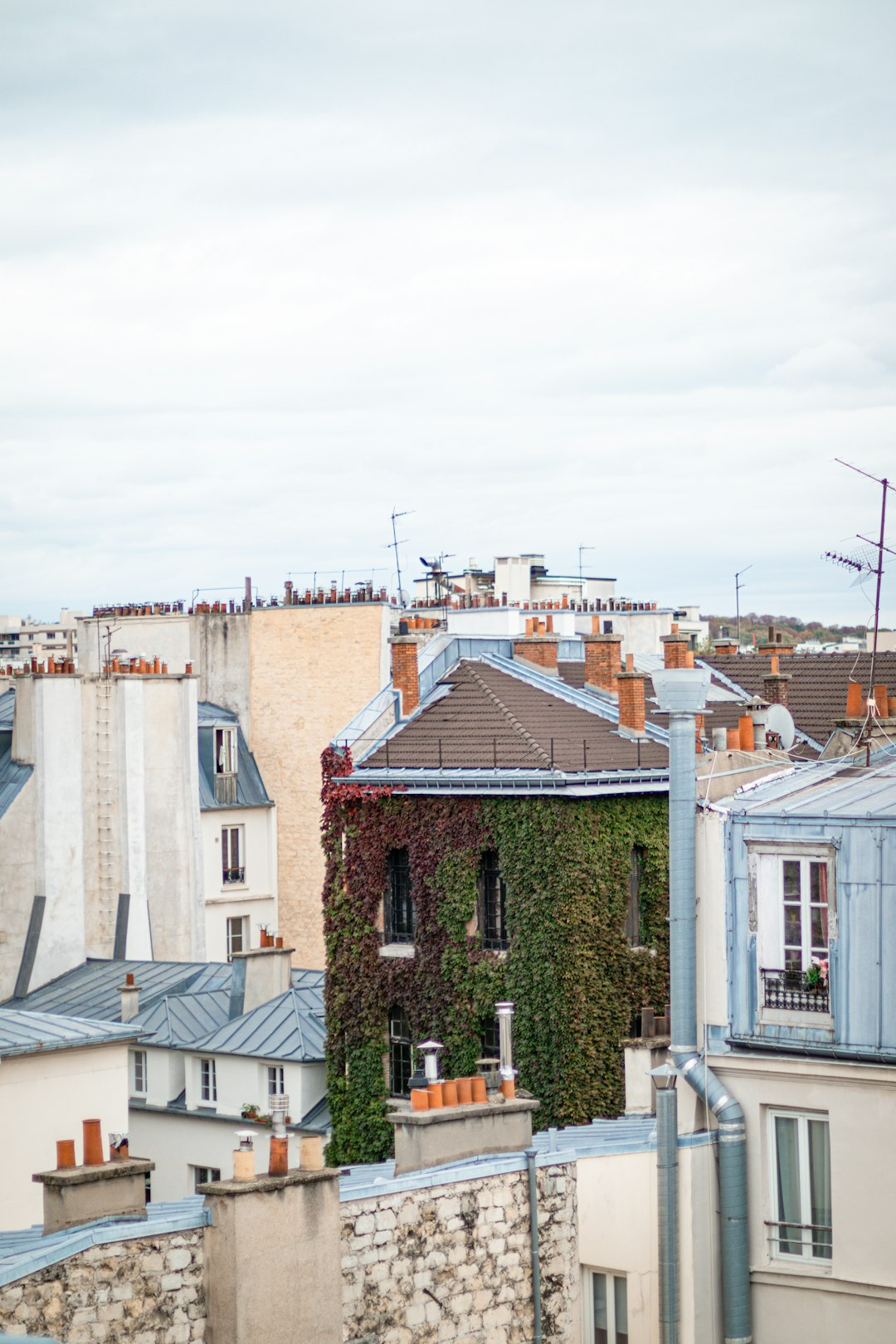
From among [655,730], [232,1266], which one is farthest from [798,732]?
[232,1266]

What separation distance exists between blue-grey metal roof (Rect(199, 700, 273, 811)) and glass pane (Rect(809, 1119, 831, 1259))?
3047cm

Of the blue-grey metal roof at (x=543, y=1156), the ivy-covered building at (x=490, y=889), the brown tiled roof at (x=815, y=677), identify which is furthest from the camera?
the brown tiled roof at (x=815, y=677)

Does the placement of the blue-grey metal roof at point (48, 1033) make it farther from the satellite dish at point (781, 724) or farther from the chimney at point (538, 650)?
the chimney at point (538, 650)

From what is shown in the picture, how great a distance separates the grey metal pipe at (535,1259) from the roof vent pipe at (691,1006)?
6.82ft

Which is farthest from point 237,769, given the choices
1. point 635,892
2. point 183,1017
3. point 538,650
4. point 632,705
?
point 635,892

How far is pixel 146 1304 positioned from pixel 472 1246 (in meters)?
3.37

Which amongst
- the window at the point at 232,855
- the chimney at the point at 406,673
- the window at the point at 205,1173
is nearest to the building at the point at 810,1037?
the chimney at the point at 406,673

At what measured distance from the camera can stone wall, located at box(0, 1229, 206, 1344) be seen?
45.5 ft

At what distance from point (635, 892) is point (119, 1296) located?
1836 centimetres

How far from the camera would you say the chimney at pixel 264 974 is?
35.4 m

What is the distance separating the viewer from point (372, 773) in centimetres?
3262

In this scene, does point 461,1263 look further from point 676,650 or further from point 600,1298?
point 676,650

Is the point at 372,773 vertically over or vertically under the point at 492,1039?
over

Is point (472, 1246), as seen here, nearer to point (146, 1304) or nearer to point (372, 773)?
point (146, 1304)
